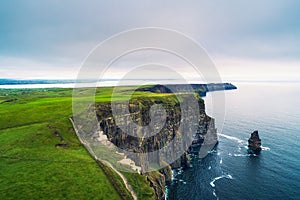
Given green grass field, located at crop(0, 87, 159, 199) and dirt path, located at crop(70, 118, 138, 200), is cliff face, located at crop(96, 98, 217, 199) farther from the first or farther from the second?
green grass field, located at crop(0, 87, 159, 199)

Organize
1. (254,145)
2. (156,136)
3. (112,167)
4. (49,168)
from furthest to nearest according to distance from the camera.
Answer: (254,145) < (156,136) < (112,167) < (49,168)

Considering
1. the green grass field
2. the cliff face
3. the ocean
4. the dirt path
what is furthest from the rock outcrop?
the green grass field

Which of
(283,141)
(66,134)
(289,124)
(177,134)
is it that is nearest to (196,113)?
(177,134)

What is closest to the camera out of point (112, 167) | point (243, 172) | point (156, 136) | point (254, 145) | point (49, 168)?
point (49, 168)

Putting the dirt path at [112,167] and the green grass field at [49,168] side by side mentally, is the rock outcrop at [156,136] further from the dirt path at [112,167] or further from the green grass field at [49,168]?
the green grass field at [49,168]

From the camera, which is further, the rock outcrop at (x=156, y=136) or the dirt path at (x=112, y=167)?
the rock outcrop at (x=156, y=136)

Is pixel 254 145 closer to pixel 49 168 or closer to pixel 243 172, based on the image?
pixel 243 172

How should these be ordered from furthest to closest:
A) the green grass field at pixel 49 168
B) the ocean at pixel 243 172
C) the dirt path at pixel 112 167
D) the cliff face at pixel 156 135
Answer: the ocean at pixel 243 172 → the cliff face at pixel 156 135 → the dirt path at pixel 112 167 → the green grass field at pixel 49 168

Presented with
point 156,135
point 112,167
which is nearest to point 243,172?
point 156,135

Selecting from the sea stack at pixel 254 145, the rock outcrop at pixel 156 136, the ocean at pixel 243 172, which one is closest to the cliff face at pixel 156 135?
the rock outcrop at pixel 156 136
